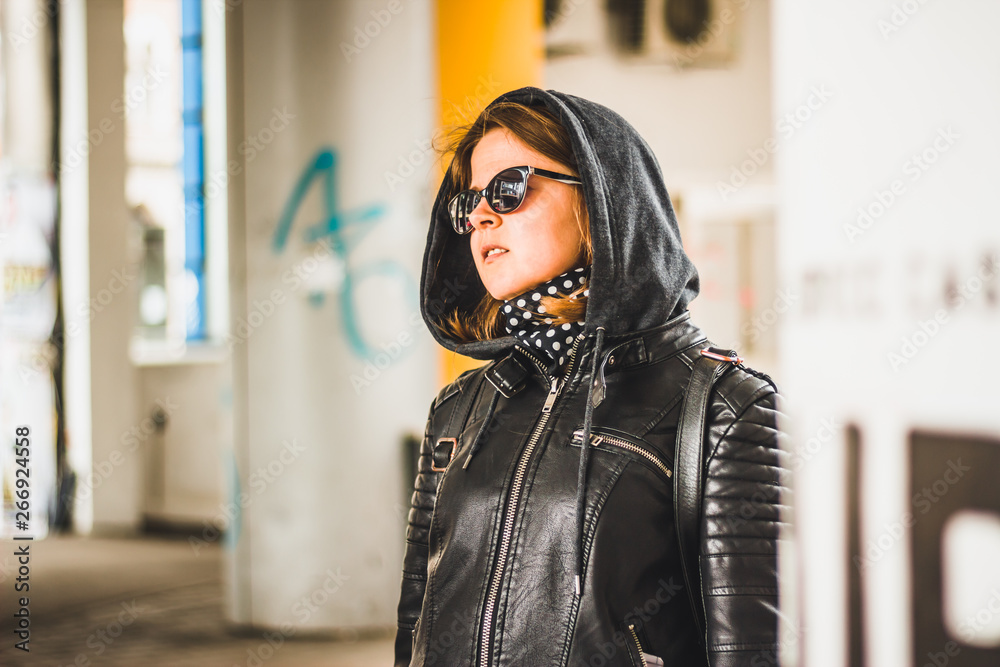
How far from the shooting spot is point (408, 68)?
16.4ft

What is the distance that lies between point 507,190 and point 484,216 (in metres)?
0.08

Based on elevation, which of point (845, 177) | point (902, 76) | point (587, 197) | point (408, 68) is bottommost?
point (587, 197)

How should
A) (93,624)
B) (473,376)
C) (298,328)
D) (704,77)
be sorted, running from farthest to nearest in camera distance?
1. (704,77)
2. (93,624)
3. (298,328)
4. (473,376)

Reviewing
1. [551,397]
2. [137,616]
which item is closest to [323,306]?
[137,616]

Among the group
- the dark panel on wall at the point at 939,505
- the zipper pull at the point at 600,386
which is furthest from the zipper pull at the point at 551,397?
the dark panel on wall at the point at 939,505

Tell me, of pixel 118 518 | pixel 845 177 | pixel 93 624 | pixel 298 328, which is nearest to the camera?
pixel 845 177

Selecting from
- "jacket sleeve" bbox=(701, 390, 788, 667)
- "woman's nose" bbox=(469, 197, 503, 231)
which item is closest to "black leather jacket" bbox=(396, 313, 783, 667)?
"jacket sleeve" bbox=(701, 390, 788, 667)

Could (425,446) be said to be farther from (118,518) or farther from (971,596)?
(118,518)

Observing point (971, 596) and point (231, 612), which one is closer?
point (971, 596)

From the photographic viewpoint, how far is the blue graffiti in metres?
4.91

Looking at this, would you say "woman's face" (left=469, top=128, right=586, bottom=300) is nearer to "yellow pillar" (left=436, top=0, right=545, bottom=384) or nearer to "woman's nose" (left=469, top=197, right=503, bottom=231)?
"woman's nose" (left=469, top=197, right=503, bottom=231)

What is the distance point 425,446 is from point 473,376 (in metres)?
0.19

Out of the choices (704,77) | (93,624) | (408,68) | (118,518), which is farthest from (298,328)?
(118,518)

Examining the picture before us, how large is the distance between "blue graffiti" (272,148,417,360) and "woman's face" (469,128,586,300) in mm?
3241
